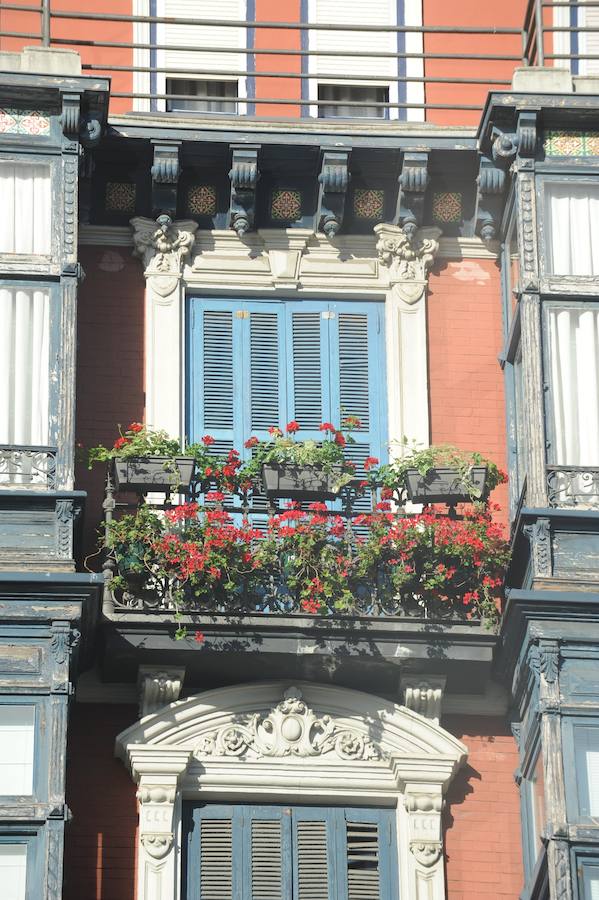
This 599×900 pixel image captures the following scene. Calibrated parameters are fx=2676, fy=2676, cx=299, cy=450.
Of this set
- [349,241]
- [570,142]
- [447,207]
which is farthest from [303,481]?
[570,142]

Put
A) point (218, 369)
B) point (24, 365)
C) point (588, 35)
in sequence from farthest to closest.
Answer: point (588, 35), point (218, 369), point (24, 365)

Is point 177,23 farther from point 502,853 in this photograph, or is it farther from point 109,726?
point 502,853

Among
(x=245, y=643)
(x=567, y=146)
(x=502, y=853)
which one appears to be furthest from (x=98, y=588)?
(x=567, y=146)

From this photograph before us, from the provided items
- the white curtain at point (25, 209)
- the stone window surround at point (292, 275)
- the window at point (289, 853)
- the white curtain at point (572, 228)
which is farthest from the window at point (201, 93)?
the window at point (289, 853)

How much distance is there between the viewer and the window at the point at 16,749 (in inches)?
786

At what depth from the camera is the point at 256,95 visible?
81.7 ft

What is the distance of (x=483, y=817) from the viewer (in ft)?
70.1

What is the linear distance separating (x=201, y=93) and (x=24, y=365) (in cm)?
423

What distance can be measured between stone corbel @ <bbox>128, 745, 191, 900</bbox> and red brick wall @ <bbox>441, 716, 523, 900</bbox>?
7.20 feet

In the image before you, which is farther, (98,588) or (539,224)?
(539,224)

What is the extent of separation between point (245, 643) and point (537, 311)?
3715mm

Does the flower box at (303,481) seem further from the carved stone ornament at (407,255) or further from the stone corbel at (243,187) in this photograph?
the stone corbel at (243,187)

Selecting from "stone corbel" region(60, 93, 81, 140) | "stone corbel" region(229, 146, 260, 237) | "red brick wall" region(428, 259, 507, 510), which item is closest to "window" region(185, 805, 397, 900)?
"red brick wall" region(428, 259, 507, 510)

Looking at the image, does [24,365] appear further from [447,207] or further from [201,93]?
[447,207]
